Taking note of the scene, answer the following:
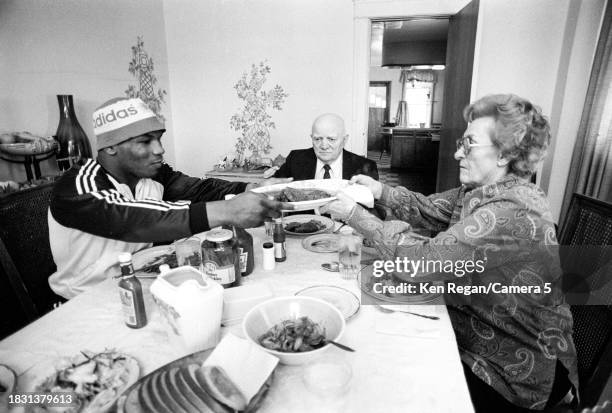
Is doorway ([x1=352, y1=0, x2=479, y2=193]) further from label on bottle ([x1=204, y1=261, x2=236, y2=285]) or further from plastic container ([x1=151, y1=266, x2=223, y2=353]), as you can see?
plastic container ([x1=151, y1=266, x2=223, y2=353])

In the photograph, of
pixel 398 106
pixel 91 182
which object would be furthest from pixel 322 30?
pixel 398 106

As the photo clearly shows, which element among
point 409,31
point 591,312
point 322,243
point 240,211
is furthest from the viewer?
point 409,31

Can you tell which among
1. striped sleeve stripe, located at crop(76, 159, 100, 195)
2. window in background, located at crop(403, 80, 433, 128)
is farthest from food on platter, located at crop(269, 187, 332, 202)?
window in background, located at crop(403, 80, 433, 128)

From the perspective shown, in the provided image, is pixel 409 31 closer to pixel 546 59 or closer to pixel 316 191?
pixel 546 59

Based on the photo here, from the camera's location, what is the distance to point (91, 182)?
1.40 metres

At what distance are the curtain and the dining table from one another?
2.63 metres

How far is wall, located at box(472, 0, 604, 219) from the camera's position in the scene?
3143 mm

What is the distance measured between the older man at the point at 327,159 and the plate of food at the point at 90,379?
1966 mm

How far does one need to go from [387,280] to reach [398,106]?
481 inches

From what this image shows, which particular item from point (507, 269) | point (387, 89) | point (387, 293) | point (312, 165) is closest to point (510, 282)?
point (507, 269)

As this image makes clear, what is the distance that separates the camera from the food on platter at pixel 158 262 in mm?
1314

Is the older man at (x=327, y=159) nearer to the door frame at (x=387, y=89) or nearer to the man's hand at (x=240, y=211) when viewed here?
the man's hand at (x=240, y=211)

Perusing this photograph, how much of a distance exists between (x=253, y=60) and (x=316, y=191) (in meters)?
2.86

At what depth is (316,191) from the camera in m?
1.71
